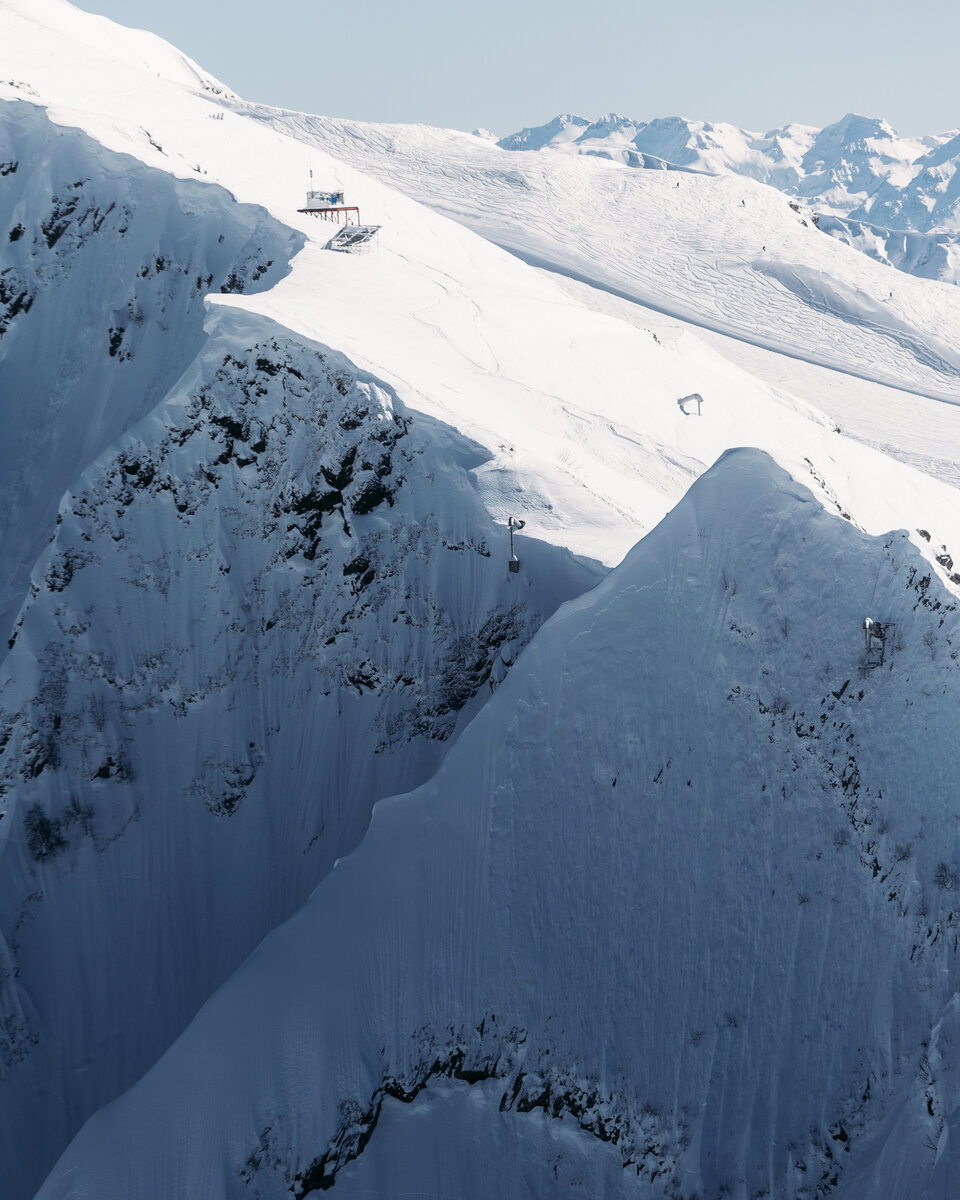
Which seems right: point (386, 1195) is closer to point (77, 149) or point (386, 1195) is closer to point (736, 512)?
point (736, 512)

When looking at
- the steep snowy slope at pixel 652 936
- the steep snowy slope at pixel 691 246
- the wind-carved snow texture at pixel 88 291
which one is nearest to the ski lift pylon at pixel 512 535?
the steep snowy slope at pixel 652 936

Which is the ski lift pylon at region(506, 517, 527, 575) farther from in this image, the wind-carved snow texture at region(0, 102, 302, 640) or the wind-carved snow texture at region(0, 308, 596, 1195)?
the wind-carved snow texture at region(0, 102, 302, 640)

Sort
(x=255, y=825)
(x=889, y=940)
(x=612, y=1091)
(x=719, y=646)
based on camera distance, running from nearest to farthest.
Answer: (x=889, y=940), (x=612, y=1091), (x=719, y=646), (x=255, y=825)

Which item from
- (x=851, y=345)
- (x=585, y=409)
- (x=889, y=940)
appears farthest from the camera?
(x=851, y=345)

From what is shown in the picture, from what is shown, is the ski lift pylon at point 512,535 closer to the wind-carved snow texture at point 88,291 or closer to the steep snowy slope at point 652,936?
the steep snowy slope at point 652,936

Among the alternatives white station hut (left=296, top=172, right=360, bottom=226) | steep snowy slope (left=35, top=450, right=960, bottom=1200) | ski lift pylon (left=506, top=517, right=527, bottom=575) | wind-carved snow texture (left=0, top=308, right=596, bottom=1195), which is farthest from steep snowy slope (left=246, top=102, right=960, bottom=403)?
steep snowy slope (left=35, top=450, right=960, bottom=1200)

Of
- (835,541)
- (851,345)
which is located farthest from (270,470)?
(851,345)

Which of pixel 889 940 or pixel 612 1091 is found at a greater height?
pixel 889 940
